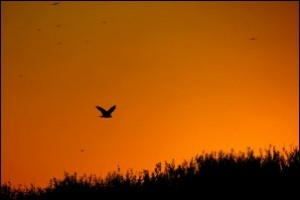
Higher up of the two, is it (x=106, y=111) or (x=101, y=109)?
(x=101, y=109)

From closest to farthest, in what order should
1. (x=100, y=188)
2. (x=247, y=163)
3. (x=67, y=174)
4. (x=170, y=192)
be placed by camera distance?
(x=247, y=163)
(x=170, y=192)
(x=100, y=188)
(x=67, y=174)

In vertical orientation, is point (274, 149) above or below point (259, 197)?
above

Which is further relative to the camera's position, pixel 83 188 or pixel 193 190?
pixel 83 188

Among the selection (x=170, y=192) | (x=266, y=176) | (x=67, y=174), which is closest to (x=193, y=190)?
(x=170, y=192)

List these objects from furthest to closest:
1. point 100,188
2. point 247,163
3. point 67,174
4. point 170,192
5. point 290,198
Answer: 1. point 67,174
2. point 100,188
3. point 170,192
4. point 247,163
5. point 290,198

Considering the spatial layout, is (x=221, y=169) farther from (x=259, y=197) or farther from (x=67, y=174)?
(x=67, y=174)

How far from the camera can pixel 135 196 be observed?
36.8m

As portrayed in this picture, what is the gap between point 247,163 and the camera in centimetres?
3300

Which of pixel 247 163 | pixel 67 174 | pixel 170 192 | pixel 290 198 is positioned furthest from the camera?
pixel 67 174

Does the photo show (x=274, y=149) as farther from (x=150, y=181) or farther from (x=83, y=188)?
(x=83, y=188)

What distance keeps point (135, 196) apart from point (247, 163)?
7168mm

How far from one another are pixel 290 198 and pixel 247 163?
339 centimetres

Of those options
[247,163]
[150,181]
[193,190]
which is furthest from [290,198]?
[150,181]

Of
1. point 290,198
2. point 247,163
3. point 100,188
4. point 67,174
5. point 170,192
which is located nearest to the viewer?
point 290,198
